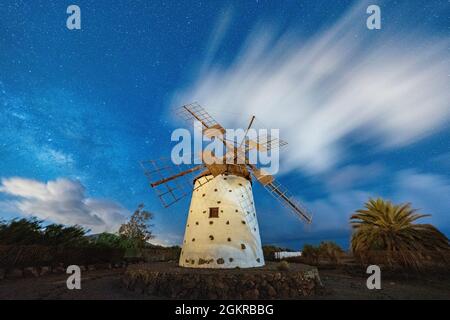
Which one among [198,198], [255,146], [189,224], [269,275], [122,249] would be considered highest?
[255,146]

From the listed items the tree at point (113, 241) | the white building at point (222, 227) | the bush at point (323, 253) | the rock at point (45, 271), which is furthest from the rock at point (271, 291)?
the tree at point (113, 241)

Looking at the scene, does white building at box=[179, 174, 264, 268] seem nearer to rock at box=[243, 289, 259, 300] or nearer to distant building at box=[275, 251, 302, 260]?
rock at box=[243, 289, 259, 300]

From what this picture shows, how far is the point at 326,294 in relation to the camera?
9.99m

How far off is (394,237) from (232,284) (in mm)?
11702

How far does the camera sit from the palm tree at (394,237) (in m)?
13.4

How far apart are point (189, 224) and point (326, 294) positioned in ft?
24.7

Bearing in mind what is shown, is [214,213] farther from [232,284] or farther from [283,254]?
[283,254]

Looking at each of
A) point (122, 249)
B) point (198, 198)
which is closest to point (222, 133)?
point (198, 198)

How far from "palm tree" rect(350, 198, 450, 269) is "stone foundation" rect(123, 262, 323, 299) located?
7094 mm

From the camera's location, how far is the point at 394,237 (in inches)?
571

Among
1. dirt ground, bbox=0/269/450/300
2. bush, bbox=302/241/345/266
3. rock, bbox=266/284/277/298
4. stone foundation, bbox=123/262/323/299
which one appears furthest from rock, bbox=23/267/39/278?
bush, bbox=302/241/345/266

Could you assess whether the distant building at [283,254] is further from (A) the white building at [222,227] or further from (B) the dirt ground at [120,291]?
(A) the white building at [222,227]
